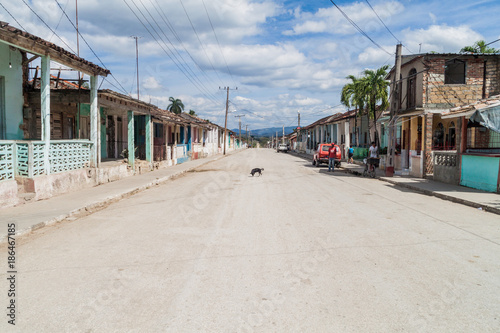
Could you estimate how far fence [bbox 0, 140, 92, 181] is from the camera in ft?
30.7

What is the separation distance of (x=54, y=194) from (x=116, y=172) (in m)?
5.36

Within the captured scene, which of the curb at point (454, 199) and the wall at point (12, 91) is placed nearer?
the curb at point (454, 199)

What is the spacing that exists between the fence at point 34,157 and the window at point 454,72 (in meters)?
18.1

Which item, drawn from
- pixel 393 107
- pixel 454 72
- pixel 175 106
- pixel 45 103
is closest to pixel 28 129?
pixel 45 103

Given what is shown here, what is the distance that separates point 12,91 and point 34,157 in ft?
12.0

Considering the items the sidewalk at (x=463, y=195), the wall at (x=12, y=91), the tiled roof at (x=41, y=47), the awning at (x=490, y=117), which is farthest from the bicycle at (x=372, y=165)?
the wall at (x=12, y=91)

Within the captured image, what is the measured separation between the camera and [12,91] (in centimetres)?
1224

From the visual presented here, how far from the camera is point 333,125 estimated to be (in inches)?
1820

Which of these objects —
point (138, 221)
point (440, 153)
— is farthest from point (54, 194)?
point (440, 153)

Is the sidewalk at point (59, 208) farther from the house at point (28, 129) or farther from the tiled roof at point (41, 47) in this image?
the tiled roof at point (41, 47)

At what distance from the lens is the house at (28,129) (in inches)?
366

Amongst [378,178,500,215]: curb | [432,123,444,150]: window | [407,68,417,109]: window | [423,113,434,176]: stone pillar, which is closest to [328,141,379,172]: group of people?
[423,113,434,176]: stone pillar

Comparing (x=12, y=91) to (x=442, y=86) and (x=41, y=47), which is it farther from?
(x=442, y=86)

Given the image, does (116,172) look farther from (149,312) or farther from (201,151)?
(201,151)
